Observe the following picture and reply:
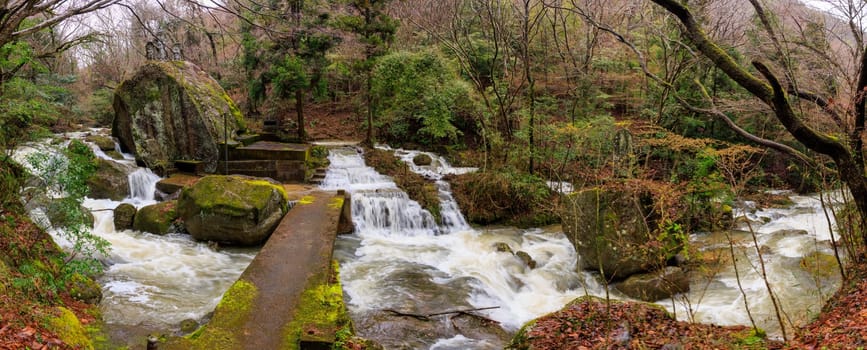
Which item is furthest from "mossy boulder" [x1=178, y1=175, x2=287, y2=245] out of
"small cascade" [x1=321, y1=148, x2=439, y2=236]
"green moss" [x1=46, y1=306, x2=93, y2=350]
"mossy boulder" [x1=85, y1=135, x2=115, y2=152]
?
"mossy boulder" [x1=85, y1=135, x2=115, y2=152]

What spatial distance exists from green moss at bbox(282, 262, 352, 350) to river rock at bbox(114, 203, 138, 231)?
Answer: 6.64 metres

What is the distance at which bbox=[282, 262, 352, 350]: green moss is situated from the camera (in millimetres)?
4516

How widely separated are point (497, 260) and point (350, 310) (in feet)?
12.6

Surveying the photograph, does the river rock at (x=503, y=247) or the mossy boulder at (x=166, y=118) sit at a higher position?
the mossy boulder at (x=166, y=118)

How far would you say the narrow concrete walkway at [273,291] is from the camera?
14.6 feet

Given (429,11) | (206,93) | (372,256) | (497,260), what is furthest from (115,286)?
(429,11)

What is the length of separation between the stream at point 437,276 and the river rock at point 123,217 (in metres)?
0.14

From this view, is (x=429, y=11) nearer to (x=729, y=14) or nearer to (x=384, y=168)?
(x=384, y=168)

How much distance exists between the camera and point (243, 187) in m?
9.97

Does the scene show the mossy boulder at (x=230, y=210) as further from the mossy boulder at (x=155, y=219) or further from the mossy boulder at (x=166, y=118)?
the mossy boulder at (x=166, y=118)

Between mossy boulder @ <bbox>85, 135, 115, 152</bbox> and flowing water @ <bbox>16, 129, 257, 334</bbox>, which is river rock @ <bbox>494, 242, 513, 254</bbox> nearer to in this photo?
flowing water @ <bbox>16, 129, 257, 334</bbox>

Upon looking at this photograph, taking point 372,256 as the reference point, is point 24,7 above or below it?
above

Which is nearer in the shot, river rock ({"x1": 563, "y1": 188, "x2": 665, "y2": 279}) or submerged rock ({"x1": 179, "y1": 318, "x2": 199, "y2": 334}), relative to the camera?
submerged rock ({"x1": 179, "y1": 318, "x2": 199, "y2": 334})

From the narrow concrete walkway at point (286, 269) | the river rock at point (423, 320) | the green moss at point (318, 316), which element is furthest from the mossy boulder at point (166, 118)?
the green moss at point (318, 316)
